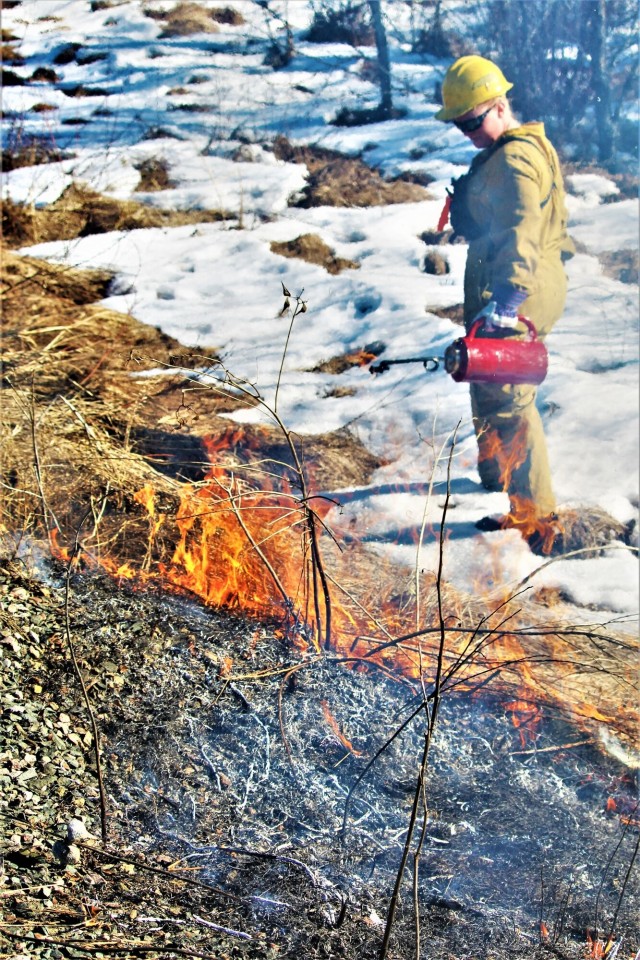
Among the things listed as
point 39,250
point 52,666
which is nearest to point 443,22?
point 39,250

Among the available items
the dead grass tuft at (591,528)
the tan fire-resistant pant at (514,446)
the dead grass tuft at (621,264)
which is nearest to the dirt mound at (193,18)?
the dead grass tuft at (621,264)

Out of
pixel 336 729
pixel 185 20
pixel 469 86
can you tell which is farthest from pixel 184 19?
pixel 336 729

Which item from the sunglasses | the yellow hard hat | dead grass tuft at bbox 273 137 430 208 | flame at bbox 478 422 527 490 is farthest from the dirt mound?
flame at bbox 478 422 527 490

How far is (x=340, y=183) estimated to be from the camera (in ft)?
14.2

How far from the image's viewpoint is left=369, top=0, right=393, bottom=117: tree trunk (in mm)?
4191

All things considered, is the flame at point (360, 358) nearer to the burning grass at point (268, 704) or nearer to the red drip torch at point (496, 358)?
the burning grass at point (268, 704)

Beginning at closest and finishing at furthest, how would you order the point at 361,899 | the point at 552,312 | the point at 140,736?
the point at 361,899
the point at 140,736
the point at 552,312

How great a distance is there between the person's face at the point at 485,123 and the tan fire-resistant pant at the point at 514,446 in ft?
3.35

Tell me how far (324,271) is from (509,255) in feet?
3.45

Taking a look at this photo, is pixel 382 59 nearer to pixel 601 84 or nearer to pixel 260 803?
pixel 601 84

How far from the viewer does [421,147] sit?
14.0 feet

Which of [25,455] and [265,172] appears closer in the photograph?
[25,455]

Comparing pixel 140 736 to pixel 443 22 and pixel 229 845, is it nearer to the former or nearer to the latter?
pixel 229 845

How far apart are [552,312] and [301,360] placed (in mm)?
1114
